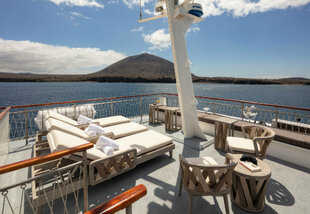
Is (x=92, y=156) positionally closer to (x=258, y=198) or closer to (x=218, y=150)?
(x=258, y=198)

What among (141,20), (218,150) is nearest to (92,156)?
(218,150)

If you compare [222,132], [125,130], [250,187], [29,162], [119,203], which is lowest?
[250,187]

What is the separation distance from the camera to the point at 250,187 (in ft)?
7.04

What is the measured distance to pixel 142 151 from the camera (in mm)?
3146

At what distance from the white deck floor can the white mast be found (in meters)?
1.26

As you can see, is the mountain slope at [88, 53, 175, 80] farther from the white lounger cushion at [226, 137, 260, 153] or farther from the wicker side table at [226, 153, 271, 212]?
the wicker side table at [226, 153, 271, 212]

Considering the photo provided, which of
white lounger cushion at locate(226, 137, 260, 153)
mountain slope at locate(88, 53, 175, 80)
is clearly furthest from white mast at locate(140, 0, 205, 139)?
mountain slope at locate(88, 53, 175, 80)

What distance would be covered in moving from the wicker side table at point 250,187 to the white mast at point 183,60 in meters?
2.61

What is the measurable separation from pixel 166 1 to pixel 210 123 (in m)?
3.91

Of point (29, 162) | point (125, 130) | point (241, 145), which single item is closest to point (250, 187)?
point (241, 145)

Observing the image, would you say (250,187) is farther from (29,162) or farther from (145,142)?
(29,162)

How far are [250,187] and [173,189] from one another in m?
1.18

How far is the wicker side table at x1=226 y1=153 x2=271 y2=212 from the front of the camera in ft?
6.89

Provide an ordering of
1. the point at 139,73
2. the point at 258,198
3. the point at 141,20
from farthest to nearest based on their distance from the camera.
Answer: the point at 139,73 → the point at 141,20 → the point at 258,198
